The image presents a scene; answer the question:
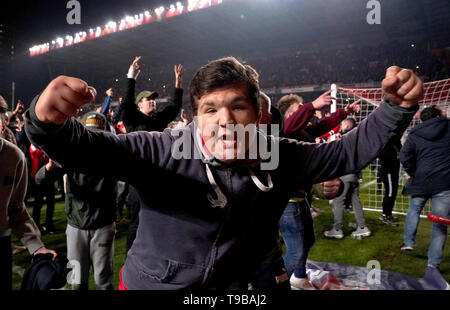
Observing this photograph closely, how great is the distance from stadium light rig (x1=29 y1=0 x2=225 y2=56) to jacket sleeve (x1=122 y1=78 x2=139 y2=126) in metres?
19.8

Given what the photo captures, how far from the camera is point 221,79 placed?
1.36 meters

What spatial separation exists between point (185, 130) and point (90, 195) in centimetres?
174

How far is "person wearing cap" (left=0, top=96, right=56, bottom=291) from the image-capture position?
1.93 m

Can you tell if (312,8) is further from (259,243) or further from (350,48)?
(259,243)

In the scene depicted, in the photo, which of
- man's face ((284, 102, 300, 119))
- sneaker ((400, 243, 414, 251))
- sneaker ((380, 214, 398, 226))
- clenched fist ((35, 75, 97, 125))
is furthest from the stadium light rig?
clenched fist ((35, 75, 97, 125))

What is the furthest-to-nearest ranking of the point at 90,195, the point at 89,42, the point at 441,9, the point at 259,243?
the point at 89,42 → the point at 441,9 → the point at 90,195 → the point at 259,243

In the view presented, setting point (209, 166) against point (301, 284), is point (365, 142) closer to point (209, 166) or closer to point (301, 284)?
point (209, 166)

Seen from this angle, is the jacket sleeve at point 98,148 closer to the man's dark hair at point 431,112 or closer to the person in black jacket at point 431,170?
the person in black jacket at point 431,170

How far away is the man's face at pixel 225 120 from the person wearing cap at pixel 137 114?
2.10 meters

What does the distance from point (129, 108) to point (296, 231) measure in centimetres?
220

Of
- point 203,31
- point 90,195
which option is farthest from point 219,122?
point 203,31

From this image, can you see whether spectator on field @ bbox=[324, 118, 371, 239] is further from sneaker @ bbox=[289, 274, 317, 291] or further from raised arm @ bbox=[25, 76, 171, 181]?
raised arm @ bbox=[25, 76, 171, 181]

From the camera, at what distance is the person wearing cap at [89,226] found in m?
2.68

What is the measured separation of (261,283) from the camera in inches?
67.0
